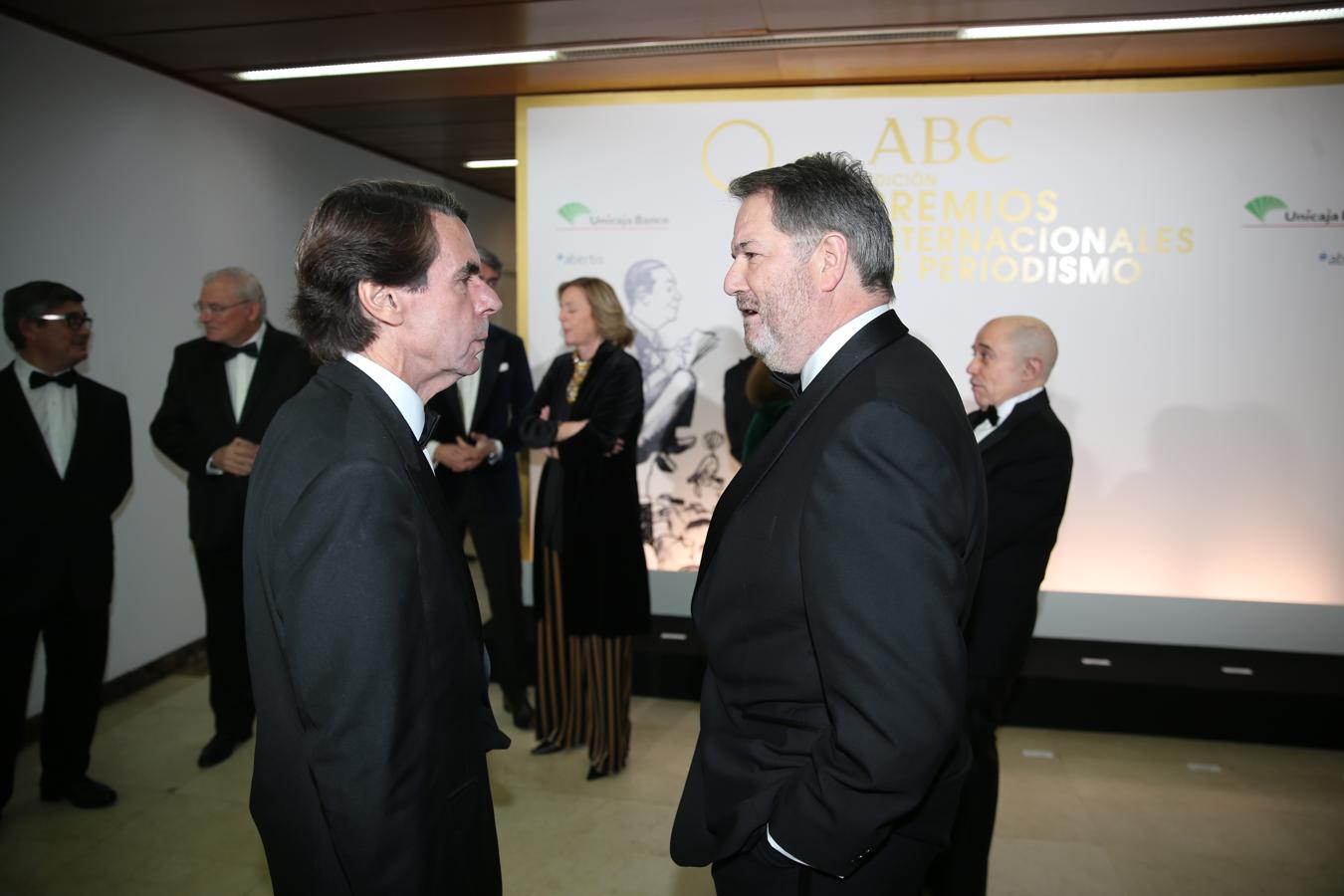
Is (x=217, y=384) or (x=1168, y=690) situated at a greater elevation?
(x=217, y=384)

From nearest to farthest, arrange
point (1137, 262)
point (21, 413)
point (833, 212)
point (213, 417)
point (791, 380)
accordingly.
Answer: point (833, 212) < point (791, 380) < point (21, 413) < point (213, 417) < point (1137, 262)

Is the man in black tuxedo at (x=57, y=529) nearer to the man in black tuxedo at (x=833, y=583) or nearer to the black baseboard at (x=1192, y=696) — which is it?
the man in black tuxedo at (x=833, y=583)

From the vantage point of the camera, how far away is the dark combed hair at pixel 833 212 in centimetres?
151

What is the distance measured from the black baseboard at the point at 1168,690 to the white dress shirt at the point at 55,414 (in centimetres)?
275

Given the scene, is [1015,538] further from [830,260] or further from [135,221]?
[135,221]

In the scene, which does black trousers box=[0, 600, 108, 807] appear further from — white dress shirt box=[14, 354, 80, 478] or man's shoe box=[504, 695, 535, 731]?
man's shoe box=[504, 695, 535, 731]

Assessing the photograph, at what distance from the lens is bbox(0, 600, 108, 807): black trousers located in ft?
10.8

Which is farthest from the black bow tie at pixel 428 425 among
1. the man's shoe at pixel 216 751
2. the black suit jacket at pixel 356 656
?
the man's shoe at pixel 216 751

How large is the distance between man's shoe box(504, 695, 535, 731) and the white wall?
196 cm

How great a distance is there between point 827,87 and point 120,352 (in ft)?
13.4

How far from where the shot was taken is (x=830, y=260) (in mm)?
1512

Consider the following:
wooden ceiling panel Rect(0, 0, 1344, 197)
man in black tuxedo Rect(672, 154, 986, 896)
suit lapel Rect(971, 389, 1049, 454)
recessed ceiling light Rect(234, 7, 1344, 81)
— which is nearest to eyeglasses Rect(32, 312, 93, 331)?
wooden ceiling panel Rect(0, 0, 1344, 197)

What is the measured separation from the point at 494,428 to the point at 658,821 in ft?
→ 6.17

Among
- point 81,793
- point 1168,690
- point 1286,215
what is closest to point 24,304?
point 81,793
